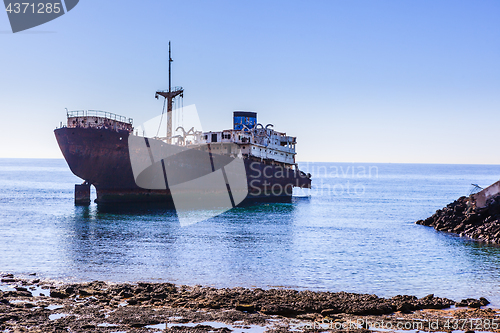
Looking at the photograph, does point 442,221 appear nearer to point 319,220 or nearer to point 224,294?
point 319,220

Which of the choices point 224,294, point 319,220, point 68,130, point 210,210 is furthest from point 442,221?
point 68,130

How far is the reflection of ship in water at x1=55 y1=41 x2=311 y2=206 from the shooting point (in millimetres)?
32031

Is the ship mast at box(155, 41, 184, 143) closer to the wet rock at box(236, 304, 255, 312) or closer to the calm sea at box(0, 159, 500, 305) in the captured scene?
the calm sea at box(0, 159, 500, 305)

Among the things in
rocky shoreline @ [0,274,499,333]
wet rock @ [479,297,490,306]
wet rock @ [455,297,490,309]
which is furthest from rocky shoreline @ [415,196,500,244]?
rocky shoreline @ [0,274,499,333]

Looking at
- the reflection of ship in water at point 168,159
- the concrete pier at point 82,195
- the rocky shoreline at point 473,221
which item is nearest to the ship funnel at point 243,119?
the reflection of ship in water at point 168,159

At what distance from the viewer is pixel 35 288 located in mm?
11086

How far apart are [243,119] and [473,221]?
28.2m

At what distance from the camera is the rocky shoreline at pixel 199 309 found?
8.23m

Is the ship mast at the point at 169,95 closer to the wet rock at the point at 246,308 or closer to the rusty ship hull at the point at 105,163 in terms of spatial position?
the rusty ship hull at the point at 105,163

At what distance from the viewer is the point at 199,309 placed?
30.5 ft

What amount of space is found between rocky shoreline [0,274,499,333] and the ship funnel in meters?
36.3

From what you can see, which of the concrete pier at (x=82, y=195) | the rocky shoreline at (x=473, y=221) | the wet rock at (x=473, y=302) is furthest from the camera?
the concrete pier at (x=82, y=195)

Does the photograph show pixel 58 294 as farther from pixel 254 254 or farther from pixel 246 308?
pixel 254 254

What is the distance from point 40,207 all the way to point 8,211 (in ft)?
11.8
